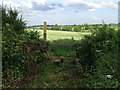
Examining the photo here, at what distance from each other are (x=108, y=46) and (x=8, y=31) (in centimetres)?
288

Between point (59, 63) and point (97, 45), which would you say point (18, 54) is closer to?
point (59, 63)

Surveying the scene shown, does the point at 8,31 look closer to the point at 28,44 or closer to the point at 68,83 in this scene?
the point at 28,44

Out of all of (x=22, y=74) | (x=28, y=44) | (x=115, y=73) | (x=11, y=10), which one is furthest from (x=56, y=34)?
(x=115, y=73)

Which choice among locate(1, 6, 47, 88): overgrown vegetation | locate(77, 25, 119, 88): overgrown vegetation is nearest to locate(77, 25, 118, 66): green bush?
locate(77, 25, 119, 88): overgrown vegetation

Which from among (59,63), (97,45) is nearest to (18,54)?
(59,63)

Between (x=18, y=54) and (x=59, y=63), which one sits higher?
(x=18, y=54)

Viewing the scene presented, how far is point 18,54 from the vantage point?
17.6ft

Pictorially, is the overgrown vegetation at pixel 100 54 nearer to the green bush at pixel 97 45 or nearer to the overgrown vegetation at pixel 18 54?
the green bush at pixel 97 45

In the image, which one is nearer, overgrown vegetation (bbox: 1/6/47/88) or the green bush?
overgrown vegetation (bbox: 1/6/47/88)

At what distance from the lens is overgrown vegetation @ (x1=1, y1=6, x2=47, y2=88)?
521cm

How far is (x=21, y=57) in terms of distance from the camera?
18.0ft

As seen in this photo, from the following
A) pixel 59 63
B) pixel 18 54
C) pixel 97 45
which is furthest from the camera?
pixel 59 63

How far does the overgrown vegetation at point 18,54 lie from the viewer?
5.21 meters

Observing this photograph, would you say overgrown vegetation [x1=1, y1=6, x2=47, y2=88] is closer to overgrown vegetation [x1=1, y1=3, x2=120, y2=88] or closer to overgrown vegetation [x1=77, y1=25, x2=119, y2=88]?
overgrown vegetation [x1=1, y1=3, x2=120, y2=88]
